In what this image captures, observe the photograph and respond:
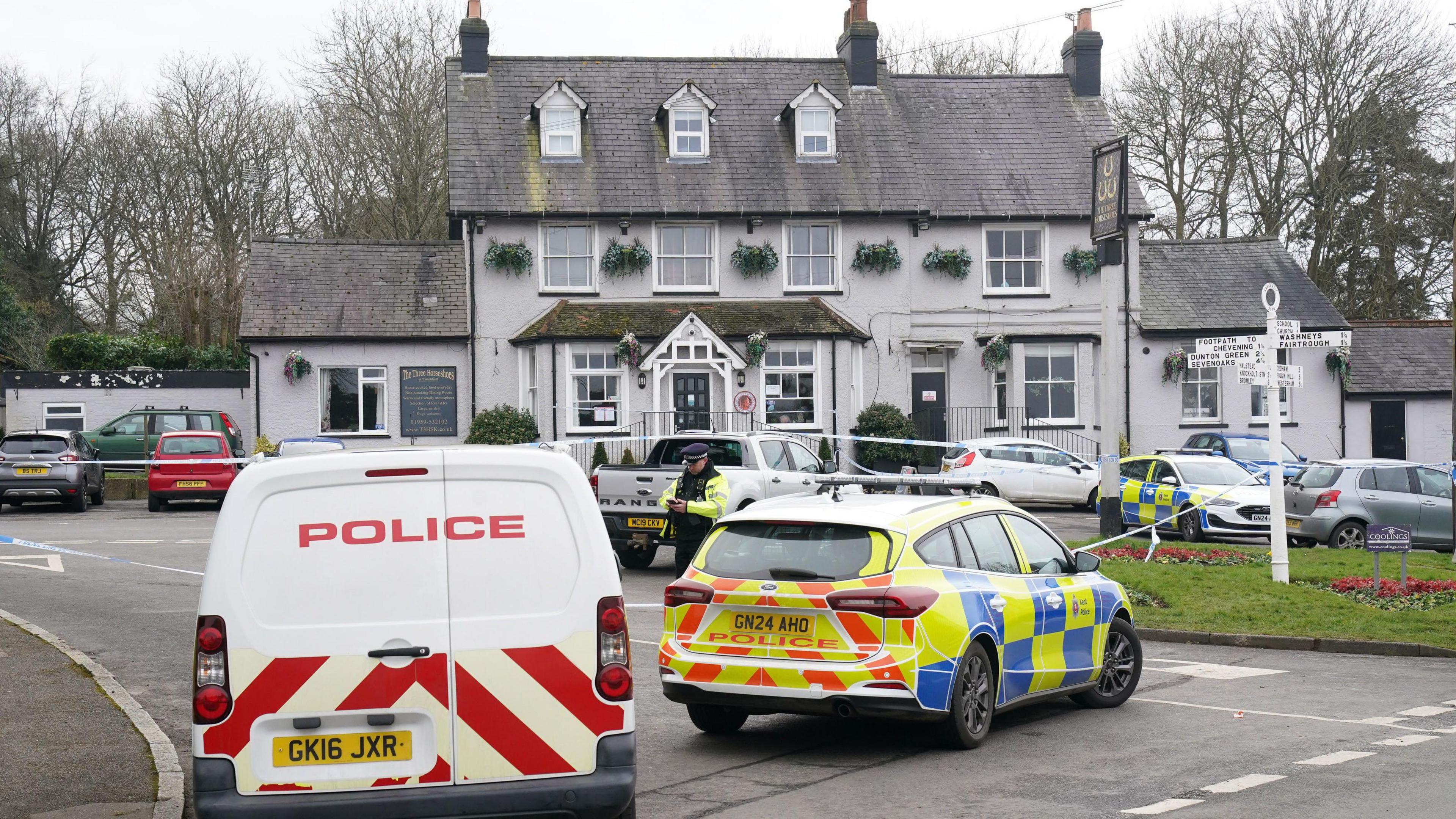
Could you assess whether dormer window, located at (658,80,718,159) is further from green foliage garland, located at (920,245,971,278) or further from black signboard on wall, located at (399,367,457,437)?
black signboard on wall, located at (399,367,457,437)

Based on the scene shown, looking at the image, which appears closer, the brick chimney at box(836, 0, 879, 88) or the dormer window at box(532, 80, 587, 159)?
the dormer window at box(532, 80, 587, 159)

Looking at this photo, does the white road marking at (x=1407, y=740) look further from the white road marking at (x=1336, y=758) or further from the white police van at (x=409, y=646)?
the white police van at (x=409, y=646)

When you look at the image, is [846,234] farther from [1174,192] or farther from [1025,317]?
[1174,192]

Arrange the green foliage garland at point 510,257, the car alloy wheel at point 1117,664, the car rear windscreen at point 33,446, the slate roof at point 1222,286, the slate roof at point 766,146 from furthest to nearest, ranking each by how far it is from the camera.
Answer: the slate roof at point 1222,286 < the slate roof at point 766,146 < the green foliage garland at point 510,257 < the car rear windscreen at point 33,446 < the car alloy wheel at point 1117,664

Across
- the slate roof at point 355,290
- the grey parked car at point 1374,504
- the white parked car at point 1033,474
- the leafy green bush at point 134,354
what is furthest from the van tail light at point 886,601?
the leafy green bush at point 134,354

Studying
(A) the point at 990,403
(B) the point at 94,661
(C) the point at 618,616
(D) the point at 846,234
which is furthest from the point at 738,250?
(C) the point at 618,616

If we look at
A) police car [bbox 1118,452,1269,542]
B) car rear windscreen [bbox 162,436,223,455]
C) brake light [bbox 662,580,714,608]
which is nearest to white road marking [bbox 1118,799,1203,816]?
brake light [bbox 662,580,714,608]

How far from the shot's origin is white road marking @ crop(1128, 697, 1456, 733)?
30.8 ft

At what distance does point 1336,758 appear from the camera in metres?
8.41

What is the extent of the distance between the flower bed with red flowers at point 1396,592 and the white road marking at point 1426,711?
15.7 ft

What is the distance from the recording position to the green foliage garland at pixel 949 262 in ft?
111

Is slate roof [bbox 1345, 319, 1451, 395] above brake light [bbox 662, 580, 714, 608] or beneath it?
above

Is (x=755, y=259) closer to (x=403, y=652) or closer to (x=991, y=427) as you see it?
(x=991, y=427)

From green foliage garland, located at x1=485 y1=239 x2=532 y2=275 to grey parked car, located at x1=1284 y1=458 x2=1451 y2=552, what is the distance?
18.2 m
